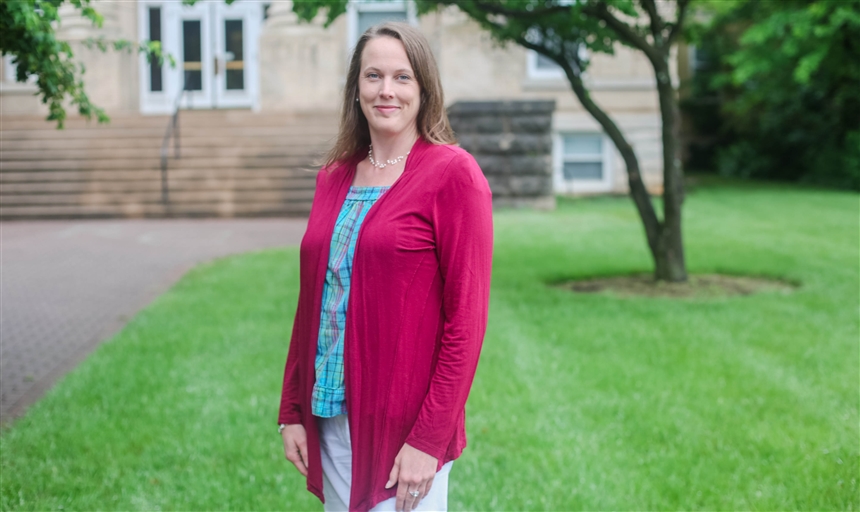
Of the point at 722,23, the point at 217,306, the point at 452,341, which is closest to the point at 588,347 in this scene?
the point at 217,306

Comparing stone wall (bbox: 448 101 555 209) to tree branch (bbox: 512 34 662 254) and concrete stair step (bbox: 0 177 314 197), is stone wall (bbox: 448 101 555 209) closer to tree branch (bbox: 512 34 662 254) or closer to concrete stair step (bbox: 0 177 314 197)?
concrete stair step (bbox: 0 177 314 197)

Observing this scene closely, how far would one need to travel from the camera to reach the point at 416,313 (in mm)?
2305

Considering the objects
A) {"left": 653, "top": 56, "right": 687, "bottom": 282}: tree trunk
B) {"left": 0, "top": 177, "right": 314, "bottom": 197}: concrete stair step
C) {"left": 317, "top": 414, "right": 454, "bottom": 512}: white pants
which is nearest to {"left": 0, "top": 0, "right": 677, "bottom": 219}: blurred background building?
{"left": 0, "top": 177, "right": 314, "bottom": 197}: concrete stair step

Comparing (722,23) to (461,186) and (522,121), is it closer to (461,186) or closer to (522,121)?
(522,121)

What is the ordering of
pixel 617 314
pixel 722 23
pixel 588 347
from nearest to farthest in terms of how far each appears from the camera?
pixel 588 347, pixel 617 314, pixel 722 23

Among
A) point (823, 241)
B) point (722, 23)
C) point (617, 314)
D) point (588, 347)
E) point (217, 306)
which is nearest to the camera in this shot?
point (588, 347)

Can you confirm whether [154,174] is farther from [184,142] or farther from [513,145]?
[513,145]

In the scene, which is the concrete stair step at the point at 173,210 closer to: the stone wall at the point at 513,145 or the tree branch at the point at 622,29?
the stone wall at the point at 513,145

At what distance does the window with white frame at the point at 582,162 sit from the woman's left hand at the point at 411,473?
18117 millimetres

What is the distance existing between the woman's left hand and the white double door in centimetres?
1901

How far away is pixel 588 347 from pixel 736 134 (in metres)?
22.9

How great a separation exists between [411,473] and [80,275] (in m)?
8.13

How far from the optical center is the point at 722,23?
25438mm

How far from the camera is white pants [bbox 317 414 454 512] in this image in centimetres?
243
